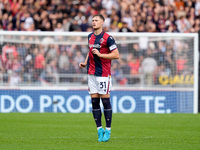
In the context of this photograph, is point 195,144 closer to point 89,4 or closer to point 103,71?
point 103,71

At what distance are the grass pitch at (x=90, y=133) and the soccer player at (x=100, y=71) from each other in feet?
1.21

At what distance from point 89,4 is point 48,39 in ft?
16.0

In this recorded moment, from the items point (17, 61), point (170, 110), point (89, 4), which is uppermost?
point (89, 4)

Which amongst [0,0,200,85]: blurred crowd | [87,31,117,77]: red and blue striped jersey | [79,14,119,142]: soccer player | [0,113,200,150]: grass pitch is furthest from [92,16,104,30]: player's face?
[0,0,200,85]: blurred crowd

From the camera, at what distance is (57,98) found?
1485cm

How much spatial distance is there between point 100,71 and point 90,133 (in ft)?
5.91

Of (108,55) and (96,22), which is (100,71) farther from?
(96,22)

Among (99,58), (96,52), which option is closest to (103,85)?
(99,58)

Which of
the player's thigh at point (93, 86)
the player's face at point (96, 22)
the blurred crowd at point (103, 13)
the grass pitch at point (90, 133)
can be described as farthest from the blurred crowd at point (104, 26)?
the player's face at point (96, 22)

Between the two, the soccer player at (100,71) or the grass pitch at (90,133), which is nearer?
the grass pitch at (90,133)

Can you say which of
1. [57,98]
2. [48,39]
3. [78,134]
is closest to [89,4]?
[48,39]

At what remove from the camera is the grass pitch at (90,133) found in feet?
22.3

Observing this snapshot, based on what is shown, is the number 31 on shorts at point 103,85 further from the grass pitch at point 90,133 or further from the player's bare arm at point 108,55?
the grass pitch at point 90,133

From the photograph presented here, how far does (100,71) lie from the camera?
750 cm
